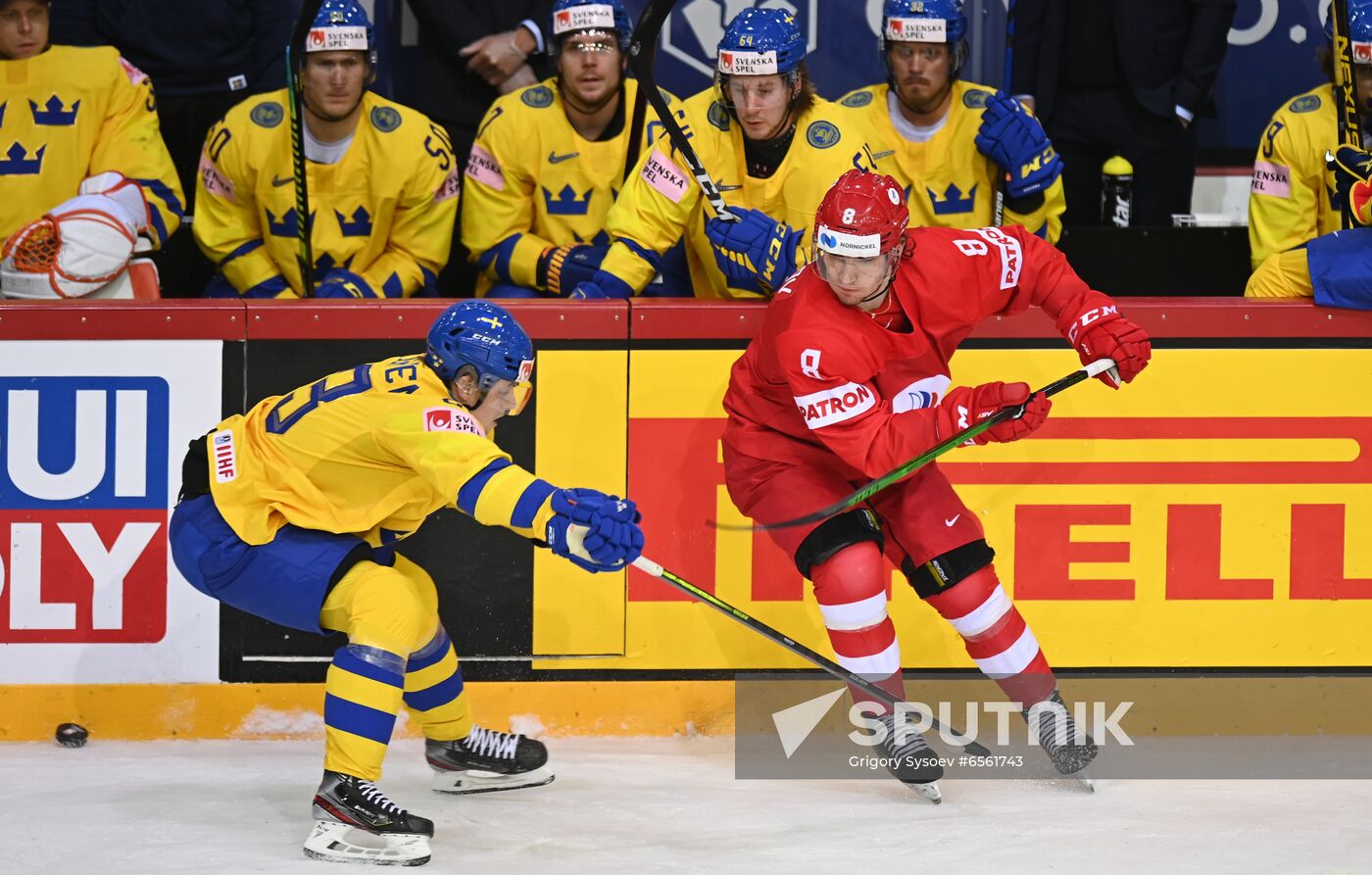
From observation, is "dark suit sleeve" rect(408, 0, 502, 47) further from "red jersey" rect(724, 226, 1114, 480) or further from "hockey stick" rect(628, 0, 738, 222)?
"red jersey" rect(724, 226, 1114, 480)

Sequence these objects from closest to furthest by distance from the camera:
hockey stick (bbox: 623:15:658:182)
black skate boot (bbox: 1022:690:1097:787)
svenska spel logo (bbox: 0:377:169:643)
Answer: black skate boot (bbox: 1022:690:1097:787)
svenska spel logo (bbox: 0:377:169:643)
hockey stick (bbox: 623:15:658:182)

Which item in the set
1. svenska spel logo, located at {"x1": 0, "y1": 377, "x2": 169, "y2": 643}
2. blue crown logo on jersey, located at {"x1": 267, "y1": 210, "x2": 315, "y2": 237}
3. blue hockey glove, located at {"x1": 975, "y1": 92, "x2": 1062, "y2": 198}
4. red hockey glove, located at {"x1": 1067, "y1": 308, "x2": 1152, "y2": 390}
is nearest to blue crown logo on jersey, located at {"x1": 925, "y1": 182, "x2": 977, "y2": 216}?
blue hockey glove, located at {"x1": 975, "y1": 92, "x2": 1062, "y2": 198}

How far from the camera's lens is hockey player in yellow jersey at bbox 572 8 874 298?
519 cm

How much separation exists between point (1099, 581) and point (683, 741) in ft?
3.80

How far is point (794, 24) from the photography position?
539 cm

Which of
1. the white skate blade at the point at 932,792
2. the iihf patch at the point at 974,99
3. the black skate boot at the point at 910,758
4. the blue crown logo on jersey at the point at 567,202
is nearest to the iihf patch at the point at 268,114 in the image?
the blue crown logo on jersey at the point at 567,202

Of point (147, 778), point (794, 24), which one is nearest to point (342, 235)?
point (794, 24)

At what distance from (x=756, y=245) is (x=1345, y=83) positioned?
1.85 m

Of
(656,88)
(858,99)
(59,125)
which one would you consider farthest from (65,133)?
(858,99)

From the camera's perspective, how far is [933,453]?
4.32 m

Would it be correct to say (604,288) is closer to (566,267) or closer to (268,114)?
(566,267)

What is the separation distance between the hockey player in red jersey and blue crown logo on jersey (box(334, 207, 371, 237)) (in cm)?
171

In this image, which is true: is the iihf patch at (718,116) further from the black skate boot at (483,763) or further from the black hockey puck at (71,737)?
the black hockey puck at (71,737)

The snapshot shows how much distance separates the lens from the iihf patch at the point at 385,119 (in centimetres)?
590
